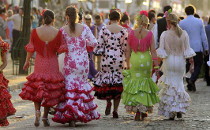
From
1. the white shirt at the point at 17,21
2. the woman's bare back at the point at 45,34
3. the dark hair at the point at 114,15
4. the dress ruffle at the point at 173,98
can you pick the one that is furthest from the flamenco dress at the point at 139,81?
the white shirt at the point at 17,21

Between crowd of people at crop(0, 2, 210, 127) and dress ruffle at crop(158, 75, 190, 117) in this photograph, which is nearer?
crowd of people at crop(0, 2, 210, 127)

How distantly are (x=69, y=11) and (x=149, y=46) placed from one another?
1.60m

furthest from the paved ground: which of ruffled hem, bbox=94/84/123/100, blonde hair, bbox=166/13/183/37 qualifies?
blonde hair, bbox=166/13/183/37

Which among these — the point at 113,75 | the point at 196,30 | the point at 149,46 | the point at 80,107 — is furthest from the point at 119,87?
the point at 196,30

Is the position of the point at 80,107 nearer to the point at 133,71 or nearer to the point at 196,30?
the point at 133,71

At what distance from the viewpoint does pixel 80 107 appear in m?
9.84

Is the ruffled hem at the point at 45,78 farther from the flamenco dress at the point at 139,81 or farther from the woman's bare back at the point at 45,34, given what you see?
the flamenco dress at the point at 139,81

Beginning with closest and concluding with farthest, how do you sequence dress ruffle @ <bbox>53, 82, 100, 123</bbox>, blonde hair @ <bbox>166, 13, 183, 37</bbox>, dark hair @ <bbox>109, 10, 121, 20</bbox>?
1. dress ruffle @ <bbox>53, 82, 100, 123</bbox>
2. blonde hair @ <bbox>166, 13, 183, 37</bbox>
3. dark hair @ <bbox>109, 10, 121, 20</bbox>

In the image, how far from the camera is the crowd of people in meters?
9.80

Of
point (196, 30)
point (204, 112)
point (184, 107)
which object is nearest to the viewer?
point (184, 107)

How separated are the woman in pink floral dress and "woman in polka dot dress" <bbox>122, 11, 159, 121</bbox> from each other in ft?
2.82

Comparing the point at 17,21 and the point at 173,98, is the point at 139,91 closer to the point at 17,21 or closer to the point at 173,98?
the point at 173,98

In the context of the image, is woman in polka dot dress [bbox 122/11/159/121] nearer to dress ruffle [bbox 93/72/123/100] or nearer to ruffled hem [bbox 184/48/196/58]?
dress ruffle [bbox 93/72/123/100]

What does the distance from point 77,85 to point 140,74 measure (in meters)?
1.34
